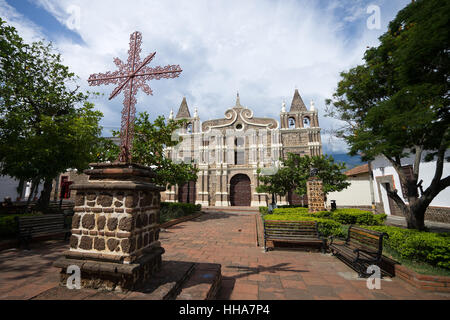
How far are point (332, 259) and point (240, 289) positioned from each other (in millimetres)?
3155

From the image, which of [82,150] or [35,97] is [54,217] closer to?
[82,150]

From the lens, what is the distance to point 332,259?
5.14 metres

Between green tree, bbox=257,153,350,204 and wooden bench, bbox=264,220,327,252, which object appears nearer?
wooden bench, bbox=264,220,327,252

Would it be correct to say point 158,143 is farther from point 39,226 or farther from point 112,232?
point 112,232

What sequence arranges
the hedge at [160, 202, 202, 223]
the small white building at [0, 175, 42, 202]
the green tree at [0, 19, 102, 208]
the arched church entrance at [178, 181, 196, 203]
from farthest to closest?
the arched church entrance at [178, 181, 196, 203] → the small white building at [0, 175, 42, 202] → the hedge at [160, 202, 202, 223] → the green tree at [0, 19, 102, 208]

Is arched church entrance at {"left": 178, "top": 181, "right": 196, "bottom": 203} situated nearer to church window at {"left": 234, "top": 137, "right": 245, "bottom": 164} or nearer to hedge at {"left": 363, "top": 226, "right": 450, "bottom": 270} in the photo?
church window at {"left": 234, "top": 137, "right": 245, "bottom": 164}

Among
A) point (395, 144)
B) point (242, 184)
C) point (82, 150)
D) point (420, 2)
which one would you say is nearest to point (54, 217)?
point (82, 150)

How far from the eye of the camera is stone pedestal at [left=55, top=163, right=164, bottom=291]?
98.0 inches

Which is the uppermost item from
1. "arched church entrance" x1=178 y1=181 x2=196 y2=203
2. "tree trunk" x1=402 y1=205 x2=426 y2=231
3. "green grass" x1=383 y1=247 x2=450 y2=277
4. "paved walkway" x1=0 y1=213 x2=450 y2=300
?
"arched church entrance" x1=178 y1=181 x2=196 y2=203

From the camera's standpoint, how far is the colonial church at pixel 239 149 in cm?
2333

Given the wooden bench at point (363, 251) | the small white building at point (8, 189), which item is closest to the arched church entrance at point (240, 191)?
the wooden bench at point (363, 251)

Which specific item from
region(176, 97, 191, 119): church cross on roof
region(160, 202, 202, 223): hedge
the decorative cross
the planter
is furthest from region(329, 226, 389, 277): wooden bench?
region(176, 97, 191, 119): church cross on roof

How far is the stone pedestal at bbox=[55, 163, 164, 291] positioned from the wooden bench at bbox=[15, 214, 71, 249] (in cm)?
449
